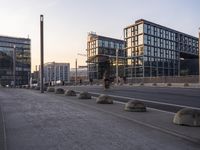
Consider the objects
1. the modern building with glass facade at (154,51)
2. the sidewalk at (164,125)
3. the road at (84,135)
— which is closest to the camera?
the road at (84,135)

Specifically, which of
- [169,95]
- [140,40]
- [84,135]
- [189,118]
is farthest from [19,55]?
[84,135]

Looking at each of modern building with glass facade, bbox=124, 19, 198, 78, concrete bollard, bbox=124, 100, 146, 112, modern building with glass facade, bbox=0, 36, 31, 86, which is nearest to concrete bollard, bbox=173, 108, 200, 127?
concrete bollard, bbox=124, 100, 146, 112

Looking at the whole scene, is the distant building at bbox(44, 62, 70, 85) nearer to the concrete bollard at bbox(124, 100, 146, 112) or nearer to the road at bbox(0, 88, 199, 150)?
the concrete bollard at bbox(124, 100, 146, 112)

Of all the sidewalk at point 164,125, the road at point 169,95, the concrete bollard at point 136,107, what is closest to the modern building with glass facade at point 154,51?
the road at point 169,95

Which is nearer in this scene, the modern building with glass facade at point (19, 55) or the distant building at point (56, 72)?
the modern building with glass facade at point (19, 55)

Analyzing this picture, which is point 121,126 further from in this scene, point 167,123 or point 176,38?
point 176,38

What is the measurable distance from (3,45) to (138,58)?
57852 millimetres

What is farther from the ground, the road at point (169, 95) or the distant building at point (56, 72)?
the distant building at point (56, 72)

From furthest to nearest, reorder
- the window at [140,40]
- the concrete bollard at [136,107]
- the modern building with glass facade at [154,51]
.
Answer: the modern building with glass facade at [154,51] < the window at [140,40] < the concrete bollard at [136,107]

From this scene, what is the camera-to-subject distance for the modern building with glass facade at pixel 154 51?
102m

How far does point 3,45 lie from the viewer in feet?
465

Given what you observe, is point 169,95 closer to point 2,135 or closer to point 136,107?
point 136,107

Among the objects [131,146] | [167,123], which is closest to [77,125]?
[167,123]

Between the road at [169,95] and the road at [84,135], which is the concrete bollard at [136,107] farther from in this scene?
the road at [169,95]
